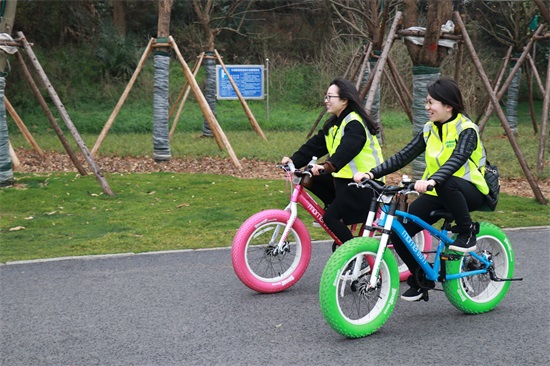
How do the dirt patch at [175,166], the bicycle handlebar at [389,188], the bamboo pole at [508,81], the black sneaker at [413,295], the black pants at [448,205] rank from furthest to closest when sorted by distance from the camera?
1. the bamboo pole at [508,81]
2. the dirt patch at [175,166]
3. the black sneaker at [413,295]
4. the black pants at [448,205]
5. the bicycle handlebar at [389,188]

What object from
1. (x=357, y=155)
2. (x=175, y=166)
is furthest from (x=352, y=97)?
(x=175, y=166)

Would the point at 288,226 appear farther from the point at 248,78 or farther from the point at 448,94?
the point at 248,78

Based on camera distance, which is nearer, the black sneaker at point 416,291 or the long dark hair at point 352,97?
the black sneaker at point 416,291

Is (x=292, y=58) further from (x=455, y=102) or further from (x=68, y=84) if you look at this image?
(x=455, y=102)

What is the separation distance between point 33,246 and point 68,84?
21.8 metres

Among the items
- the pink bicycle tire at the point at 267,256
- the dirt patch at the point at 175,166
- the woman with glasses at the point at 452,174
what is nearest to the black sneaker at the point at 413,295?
the woman with glasses at the point at 452,174

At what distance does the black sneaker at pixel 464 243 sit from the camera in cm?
528

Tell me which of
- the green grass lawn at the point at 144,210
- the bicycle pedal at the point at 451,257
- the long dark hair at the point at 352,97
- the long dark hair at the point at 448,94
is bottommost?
the green grass lawn at the point at 144,210

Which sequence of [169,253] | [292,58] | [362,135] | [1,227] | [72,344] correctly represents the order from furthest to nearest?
[292,58]
[1,227]
[169,253]
[362,135]
[72,344]

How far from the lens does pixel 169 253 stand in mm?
7574

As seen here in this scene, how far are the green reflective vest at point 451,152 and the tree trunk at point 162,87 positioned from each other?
9.59 meters

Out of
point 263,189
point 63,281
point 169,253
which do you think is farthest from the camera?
point 263,189

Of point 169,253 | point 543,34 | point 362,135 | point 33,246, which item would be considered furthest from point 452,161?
point 543,34

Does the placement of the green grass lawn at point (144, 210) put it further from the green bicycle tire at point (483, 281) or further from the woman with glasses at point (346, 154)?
the green bicycle tire at point (483, 281)
